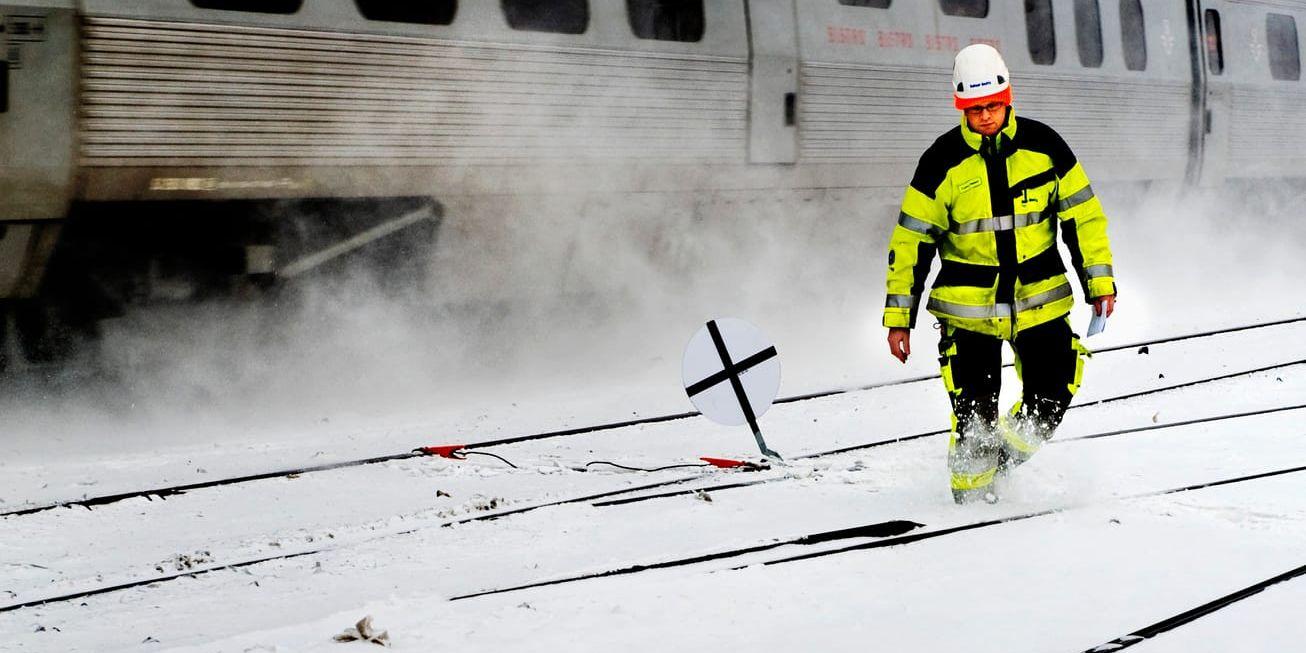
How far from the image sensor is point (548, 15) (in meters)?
8.69

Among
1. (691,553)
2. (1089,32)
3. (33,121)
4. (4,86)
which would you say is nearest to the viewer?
(691,553)

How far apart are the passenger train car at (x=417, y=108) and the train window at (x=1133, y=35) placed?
67 centimetres

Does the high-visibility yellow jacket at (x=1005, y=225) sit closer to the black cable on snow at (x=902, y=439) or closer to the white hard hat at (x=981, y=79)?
the white hard hat at (x=981, y=79)

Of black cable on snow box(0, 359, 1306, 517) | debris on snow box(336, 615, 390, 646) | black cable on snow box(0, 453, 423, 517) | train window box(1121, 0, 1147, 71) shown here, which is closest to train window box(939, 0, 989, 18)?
train window box(1121, 0, 1147, 71)

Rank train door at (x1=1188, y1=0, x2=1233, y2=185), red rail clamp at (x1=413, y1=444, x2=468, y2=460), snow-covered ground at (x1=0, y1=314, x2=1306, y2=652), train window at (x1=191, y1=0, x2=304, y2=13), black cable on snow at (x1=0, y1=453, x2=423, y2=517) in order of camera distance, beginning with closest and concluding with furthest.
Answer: snow-covered ground at (x1=0, y1=314, x2=1306, y2=652)
black cable on snow at (x1=0, y1=453, x2=423, y2=517)
red rail clamp at (x1=413, y1=444, x2=468, y2=460)
train window at (x1=191, y1=0, x2=304, y2=13)
train door at (x1=1188, y1=0, x2=1233, y2=185)

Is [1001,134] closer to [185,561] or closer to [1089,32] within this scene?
[185,561]

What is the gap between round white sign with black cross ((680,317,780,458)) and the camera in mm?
6062

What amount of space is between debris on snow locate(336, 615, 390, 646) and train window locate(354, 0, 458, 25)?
491cm

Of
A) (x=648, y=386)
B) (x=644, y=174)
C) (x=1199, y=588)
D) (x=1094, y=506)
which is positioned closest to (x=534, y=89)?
(x=644, y=174)

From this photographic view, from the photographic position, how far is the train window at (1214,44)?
45.6 feet

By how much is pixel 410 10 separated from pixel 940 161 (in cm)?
412

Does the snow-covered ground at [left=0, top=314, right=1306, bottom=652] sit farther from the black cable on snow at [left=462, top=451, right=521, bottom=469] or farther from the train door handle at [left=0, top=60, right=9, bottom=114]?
the train door handle at [left=0, top=60, right=9, bottom=114]

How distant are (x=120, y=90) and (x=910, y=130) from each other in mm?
6278

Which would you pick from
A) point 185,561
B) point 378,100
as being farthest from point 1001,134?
point 378,100
